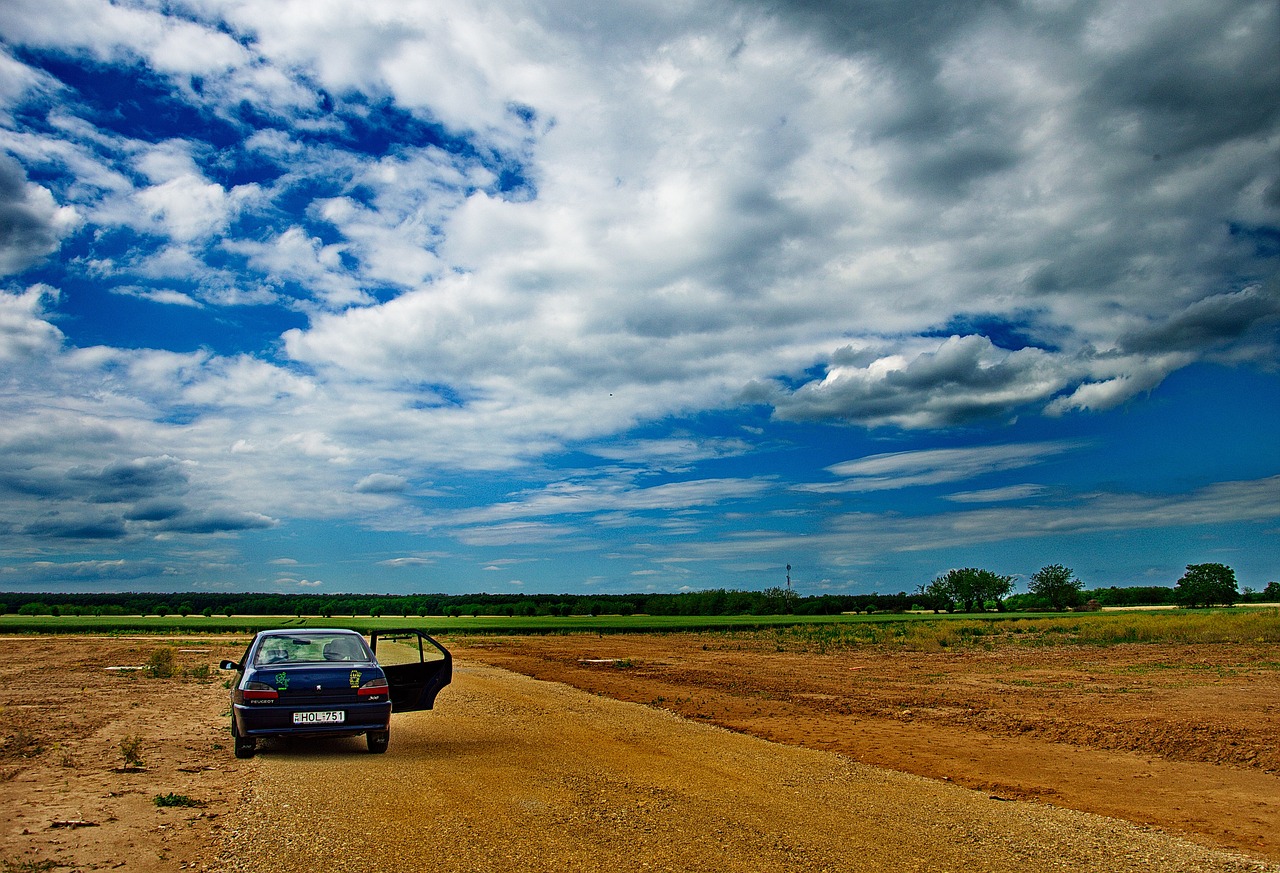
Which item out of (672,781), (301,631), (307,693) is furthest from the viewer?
(301,631)

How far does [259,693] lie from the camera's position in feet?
36.0

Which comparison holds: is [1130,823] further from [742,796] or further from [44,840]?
[44,840]

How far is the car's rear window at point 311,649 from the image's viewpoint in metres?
11.9

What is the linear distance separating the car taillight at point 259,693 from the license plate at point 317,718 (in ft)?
1.35

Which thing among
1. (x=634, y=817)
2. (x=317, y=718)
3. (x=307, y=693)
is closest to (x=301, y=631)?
(x=307, y=693)

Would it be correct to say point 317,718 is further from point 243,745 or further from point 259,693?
point 243,745

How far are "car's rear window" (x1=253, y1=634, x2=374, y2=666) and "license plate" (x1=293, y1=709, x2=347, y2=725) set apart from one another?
956 mm

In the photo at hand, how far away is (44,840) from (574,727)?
9385 millimetres

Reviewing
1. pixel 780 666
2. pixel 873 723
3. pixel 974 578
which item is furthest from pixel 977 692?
pixel 974 578

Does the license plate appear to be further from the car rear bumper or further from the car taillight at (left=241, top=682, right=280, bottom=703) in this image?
the car taillight at (left=241, top=682, right=280, bottom=703)

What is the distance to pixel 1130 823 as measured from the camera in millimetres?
9125

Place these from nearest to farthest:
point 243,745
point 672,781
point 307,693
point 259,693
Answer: point 672,781 < point 259,693 < point 307,693 < point 243,745

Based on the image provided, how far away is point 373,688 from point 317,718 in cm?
82

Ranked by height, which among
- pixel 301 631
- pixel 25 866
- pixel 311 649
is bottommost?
pixel 25 866
